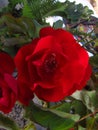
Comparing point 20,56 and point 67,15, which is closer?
point 20,56

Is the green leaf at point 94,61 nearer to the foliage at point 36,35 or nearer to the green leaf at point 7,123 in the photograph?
the foliage at point 36,35

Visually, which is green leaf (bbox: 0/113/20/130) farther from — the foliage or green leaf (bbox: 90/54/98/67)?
green leaf (bbox: 90/54/98/67)

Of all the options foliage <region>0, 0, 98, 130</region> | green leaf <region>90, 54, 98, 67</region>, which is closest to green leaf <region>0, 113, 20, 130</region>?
foliage <region>0, 0, 98, 130</region>

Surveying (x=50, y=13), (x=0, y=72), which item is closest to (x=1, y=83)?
(x=0, y=72)

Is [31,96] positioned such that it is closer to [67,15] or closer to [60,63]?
[60,63]

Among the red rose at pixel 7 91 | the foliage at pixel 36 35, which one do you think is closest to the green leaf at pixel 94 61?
the foliage at pixel 36 35
